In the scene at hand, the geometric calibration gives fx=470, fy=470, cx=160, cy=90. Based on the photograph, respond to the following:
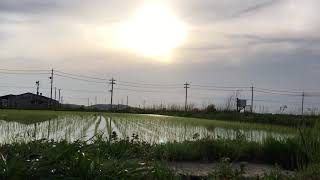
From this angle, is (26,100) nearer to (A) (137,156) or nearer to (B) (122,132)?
(B) (122,132)

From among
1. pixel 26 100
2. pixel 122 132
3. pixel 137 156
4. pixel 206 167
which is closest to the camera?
pixel 137 156

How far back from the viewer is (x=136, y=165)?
20.4 ft

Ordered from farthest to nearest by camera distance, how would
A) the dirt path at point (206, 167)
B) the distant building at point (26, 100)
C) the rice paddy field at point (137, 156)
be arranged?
the distant building at point (26, 100) → the dirt path at point (206, 167) → the rice paddy field at point (137, 156)

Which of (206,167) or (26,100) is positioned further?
(26,100)

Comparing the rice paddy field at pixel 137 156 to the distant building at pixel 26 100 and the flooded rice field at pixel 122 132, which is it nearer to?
the flooded rice field at pixel 122 132

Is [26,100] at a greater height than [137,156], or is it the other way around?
[26,100]

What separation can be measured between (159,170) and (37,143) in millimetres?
3049

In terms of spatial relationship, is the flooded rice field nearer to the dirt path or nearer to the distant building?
the dirt path

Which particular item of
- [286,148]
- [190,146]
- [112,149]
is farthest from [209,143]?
[112,149]

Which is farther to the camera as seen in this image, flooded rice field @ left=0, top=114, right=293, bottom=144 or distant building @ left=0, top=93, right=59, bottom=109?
distant building @ left=0, top=93, right=59, bottom=109

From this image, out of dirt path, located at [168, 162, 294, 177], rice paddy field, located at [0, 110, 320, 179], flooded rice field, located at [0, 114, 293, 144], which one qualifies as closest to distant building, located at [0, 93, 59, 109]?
flooded rice field, located at [0, 114, 293, 144]

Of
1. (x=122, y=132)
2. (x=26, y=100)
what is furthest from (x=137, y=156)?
(x=26, y=100)

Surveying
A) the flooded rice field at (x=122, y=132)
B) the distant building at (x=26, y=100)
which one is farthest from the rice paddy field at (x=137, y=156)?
the distant building at (x=26, y=100)

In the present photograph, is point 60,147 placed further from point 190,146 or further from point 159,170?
point 190,146
